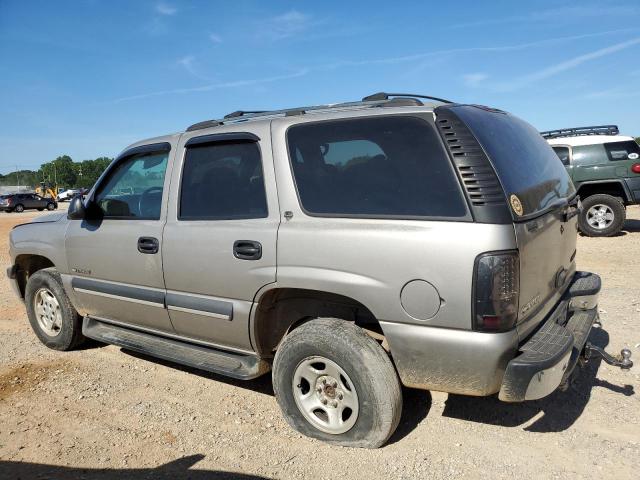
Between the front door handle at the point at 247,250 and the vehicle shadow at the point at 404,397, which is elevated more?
the front door handle at the point at 247,250

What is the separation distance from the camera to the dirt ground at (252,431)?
283 centimetres

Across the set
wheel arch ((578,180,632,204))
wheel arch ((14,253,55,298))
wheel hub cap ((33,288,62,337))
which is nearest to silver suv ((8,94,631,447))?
wheel hub cap ((33,288,62,337))

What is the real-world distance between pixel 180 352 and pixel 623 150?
33.6ft

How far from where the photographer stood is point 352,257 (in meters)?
2.74

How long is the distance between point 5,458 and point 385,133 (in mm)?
2920

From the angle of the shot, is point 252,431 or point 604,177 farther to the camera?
point 604,177

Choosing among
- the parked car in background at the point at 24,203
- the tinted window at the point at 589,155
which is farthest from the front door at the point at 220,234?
the parked car in background at the point at 24,203

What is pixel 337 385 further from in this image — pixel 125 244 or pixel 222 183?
pixel 125 244

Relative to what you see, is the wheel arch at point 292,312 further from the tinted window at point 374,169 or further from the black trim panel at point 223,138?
the black trim panel at point 223,138

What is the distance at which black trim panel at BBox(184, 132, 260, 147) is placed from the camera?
3.33 meters

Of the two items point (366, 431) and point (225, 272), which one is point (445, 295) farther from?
point (225, 272)

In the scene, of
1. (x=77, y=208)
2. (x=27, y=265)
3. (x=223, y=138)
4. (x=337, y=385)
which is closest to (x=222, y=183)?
(x=223, y=138)

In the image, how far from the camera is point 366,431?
2879 mm

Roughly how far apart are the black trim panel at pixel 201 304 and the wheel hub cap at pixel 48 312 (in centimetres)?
175
